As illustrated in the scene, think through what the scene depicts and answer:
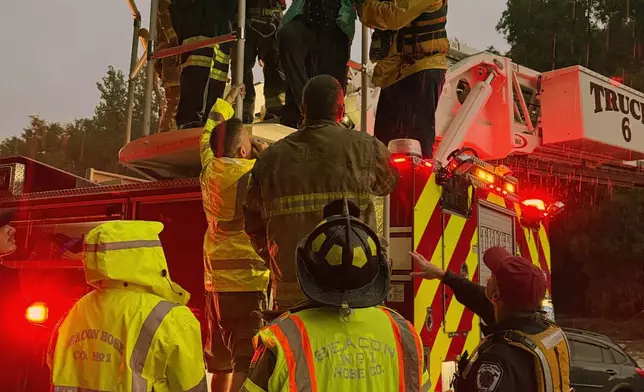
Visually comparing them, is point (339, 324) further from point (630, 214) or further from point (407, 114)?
point (630, 214)

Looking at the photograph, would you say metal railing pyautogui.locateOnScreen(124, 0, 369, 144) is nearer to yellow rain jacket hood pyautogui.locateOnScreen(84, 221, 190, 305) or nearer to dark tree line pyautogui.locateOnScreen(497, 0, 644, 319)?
yellow rain jacket hood pyautogui.locateOnScreen(84, 221, 190, 305)

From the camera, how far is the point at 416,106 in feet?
13.5

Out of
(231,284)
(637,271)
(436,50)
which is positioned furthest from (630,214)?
(231,284)

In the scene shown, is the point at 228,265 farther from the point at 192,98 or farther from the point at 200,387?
the point at 192,98

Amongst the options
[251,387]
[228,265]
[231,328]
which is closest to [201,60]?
[228,265]

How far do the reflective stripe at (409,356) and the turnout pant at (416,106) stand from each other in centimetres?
242

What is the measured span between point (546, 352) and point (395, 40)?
7.83ft

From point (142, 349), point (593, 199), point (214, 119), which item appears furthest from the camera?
point (593, 199)

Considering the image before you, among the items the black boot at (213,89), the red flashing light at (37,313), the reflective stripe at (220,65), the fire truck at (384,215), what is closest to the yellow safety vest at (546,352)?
the fire truck at (384,215)

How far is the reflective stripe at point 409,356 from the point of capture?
5.80ft

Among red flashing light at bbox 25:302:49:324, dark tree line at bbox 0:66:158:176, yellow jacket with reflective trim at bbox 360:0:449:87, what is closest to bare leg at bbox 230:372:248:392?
red flashing light at bbox 25:302:49:324

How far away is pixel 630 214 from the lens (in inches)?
816

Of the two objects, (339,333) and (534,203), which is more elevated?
(534,203)

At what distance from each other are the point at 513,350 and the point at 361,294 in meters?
0.91
